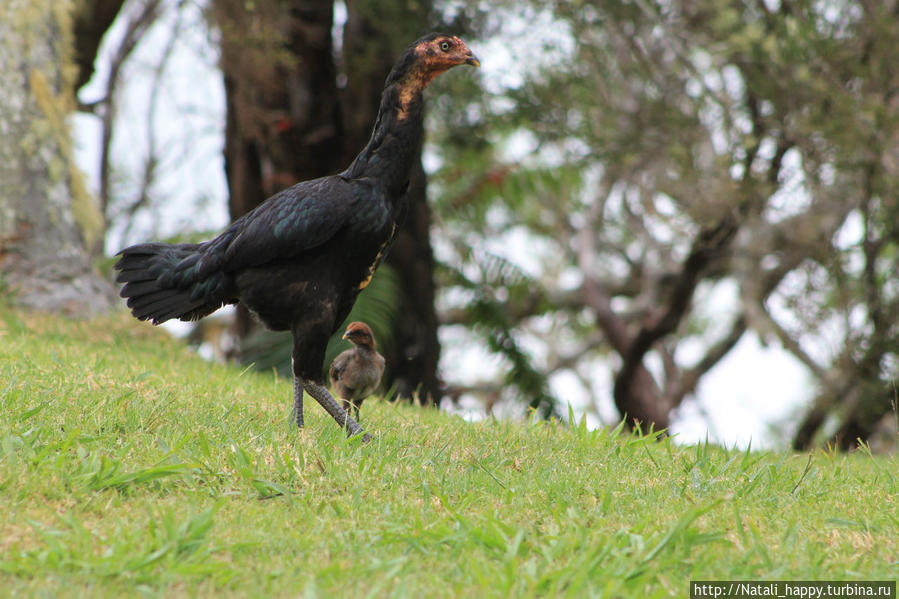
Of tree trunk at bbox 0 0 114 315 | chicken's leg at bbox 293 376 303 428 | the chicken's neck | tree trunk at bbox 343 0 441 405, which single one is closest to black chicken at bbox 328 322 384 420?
chicken's leg at bbox 293 376 303 428

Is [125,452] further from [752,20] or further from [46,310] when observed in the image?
[752,20]

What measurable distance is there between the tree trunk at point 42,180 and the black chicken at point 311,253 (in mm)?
3992

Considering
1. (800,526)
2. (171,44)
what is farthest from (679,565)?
(171,44)

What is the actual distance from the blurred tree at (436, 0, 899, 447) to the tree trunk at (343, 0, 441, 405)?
124 centimetres

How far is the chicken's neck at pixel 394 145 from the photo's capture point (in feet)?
17.9

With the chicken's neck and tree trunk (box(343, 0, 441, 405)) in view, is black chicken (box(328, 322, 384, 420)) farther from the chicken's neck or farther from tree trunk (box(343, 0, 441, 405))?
tree trunk (box(343, 0, 441, 405))

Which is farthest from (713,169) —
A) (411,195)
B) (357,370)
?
(357,370)

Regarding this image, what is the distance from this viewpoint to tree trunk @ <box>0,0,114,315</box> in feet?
30.3

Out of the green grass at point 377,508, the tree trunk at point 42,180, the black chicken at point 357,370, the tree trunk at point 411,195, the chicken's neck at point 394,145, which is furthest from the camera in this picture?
the tree trunk at point 411,195

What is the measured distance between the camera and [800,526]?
4.04m

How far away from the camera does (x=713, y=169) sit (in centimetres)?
1155

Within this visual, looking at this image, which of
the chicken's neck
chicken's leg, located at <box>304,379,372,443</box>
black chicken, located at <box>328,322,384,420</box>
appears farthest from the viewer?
black chicken, located at <box>328,322,384,420</box>

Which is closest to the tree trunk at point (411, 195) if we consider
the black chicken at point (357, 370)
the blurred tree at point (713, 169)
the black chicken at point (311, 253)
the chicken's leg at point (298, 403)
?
the blurred tree at point (713, 169)

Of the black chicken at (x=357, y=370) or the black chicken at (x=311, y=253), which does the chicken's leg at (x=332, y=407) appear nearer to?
the black chicken at (x=311, y=253)
